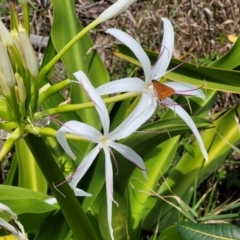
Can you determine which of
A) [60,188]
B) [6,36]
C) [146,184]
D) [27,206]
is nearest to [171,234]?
[146,184]

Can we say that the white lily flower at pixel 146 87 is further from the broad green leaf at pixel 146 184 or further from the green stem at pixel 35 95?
the broad green leaf at pixel 146 184

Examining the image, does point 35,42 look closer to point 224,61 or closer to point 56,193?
point 224,61

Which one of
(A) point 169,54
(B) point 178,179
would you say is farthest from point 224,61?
(A) point 169,54

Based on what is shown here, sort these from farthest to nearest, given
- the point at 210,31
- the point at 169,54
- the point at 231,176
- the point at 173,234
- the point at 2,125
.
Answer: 1. the point at 210,31
2. the point at 231,176
3. the point at 173,234
4. the point at 169,54
5. the point at 2,125

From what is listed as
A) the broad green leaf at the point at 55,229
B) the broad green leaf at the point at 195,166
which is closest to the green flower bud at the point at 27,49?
the broad green leaf at the point at 55,229

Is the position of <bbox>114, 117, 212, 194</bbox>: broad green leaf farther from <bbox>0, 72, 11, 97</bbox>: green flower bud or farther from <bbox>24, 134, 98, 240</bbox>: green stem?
<bbox>0, 72, 11, 97</bbox>: green flower bud

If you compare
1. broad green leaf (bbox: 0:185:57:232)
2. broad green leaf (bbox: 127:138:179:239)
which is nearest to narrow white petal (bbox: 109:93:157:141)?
broad green leaf (bbox: 0:185:57:232)
